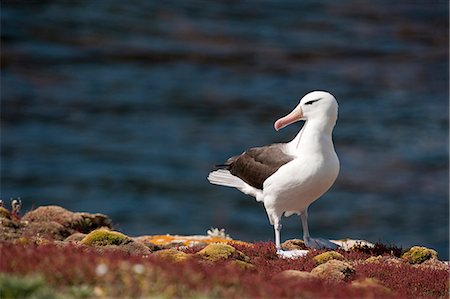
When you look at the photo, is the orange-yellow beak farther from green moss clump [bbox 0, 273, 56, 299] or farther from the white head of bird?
green moss clump [bbox 0, 273, 56, 299]

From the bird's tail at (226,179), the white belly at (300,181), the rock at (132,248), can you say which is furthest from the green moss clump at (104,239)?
the bird's tail at (226,179)

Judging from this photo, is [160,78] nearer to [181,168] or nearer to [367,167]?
[181,168]

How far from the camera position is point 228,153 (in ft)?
133

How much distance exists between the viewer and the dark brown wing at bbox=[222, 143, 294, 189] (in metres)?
16.5

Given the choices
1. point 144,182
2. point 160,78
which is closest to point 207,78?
point 160,78

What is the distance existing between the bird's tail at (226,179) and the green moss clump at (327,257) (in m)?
2.69

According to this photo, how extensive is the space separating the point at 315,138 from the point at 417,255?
2356 mm

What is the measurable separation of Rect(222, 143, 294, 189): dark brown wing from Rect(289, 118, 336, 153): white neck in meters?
0.26

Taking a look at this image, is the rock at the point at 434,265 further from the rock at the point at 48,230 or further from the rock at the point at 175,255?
the rock at the point at 48,230

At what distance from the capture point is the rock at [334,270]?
43.9ft

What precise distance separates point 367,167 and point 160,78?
1383 centimetres

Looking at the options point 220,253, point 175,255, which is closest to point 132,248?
point 175,255

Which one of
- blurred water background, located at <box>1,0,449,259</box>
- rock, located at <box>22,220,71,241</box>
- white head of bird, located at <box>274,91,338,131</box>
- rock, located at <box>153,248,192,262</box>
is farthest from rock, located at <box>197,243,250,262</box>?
blurred water background, located at <box>1,0,449,259</box>

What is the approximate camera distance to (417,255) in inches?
639
